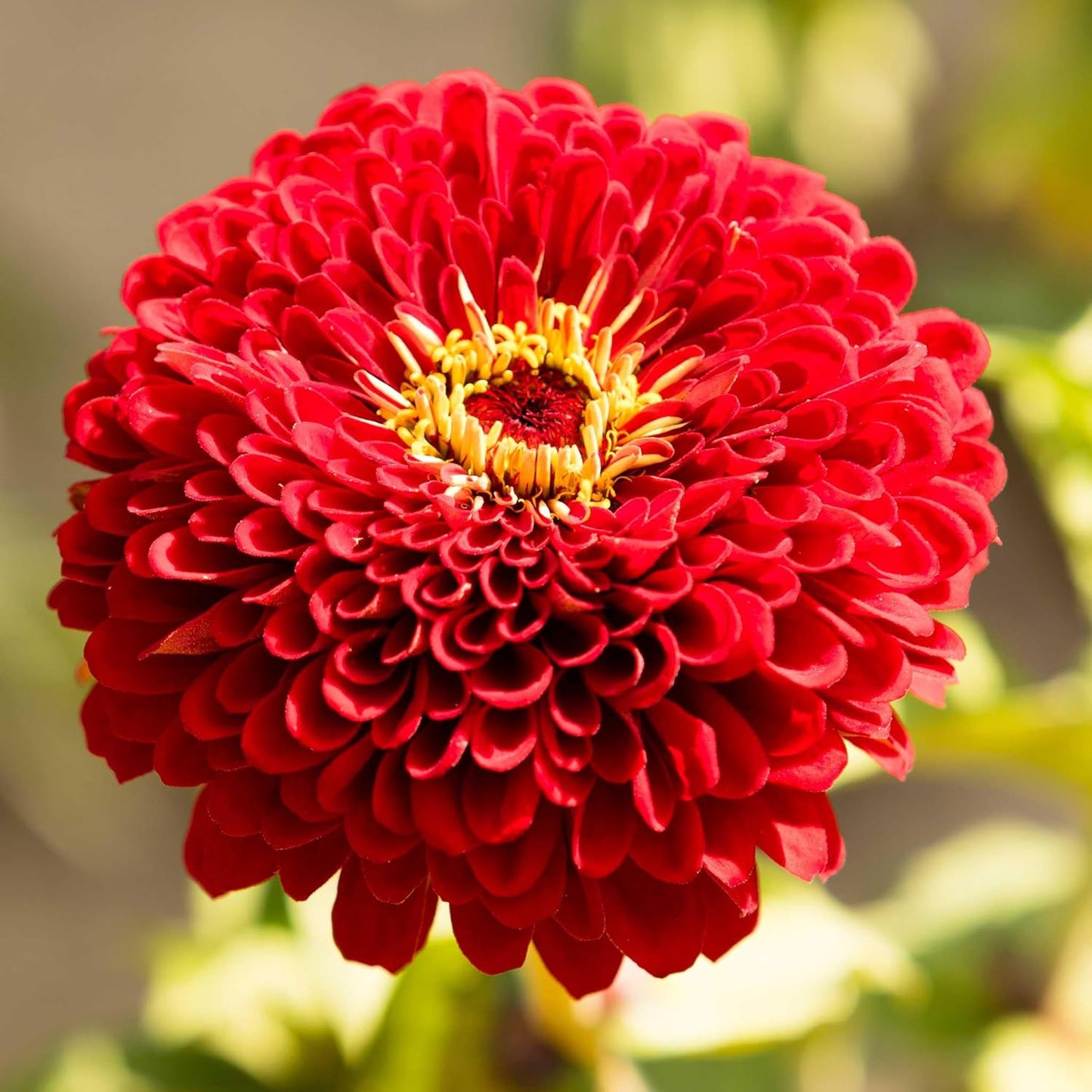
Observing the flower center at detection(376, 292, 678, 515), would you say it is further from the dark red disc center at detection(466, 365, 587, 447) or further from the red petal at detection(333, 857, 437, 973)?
the red petal at detection(333, 857, 437, 973)

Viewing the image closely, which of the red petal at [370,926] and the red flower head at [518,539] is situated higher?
the red flower head at [518,539]

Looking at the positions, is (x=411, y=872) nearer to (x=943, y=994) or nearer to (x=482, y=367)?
(x=482, y=367)

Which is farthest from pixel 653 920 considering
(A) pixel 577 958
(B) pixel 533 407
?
(B) pixel 533 407

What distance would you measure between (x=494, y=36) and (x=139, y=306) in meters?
0.86

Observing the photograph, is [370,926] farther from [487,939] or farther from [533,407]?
[533,407]

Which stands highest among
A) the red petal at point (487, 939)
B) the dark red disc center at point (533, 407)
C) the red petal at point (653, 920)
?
the dark red disc center at point (533, 407)

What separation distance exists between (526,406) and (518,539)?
89mm

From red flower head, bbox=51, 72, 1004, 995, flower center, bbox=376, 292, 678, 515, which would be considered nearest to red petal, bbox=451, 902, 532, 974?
red flower head, bbox=51, 72, 1004, 995

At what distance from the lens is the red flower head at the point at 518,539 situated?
1.11 ft

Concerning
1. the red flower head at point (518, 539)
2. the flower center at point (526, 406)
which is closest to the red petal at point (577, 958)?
the red flower head at point (518, 539)

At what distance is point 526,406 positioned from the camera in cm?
45

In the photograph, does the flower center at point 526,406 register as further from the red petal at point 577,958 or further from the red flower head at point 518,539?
the red petal at point 577,958

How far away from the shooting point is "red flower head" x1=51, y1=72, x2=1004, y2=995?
0.34m

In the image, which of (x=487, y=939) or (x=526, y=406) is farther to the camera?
(x=526, y=406)
